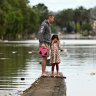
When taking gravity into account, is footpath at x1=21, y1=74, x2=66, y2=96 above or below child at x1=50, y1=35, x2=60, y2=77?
below

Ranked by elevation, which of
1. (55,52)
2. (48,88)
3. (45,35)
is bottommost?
(48,88)

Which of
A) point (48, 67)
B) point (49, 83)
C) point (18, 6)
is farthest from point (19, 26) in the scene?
point (49, 83)

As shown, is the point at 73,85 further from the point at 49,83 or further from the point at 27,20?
the point at 27,20

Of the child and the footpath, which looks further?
the child

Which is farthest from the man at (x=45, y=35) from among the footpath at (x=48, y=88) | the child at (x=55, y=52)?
the footpath at (x=48, y=88)

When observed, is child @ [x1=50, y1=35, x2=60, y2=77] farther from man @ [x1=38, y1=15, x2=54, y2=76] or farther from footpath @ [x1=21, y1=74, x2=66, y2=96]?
footpath @ [x1=21, y1=74, x2=66, y2=96]

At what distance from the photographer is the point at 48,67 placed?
23.5 meters

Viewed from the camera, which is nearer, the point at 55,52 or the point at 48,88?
the point at 48,88

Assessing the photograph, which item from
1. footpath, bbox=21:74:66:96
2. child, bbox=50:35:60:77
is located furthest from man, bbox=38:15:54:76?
footpath, bbox=21:74:66:96

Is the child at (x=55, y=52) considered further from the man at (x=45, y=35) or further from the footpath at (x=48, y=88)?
the footpath at (x=48, y=88)

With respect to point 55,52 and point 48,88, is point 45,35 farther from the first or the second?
point 48,88

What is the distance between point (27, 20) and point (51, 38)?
149m

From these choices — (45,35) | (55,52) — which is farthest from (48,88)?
(45,35)

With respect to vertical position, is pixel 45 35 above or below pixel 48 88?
above
